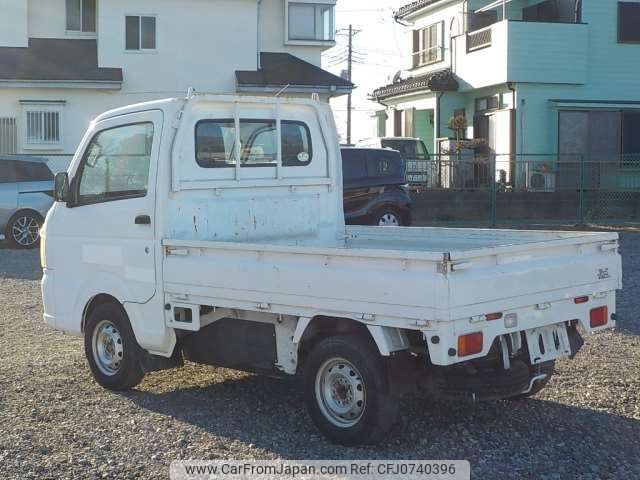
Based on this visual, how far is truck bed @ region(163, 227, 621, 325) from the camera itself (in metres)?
5.24

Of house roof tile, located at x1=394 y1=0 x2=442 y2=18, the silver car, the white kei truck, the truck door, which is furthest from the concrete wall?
the truck door

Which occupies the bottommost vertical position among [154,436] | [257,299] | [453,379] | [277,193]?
[154,436]

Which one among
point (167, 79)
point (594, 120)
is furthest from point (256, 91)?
point (594, 120)

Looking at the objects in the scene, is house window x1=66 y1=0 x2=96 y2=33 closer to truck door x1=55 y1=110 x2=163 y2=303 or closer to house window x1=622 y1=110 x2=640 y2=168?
house window x1=622 y1=110 x2=640 y2=168

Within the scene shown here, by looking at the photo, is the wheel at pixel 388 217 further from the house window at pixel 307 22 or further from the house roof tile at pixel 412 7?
→ the house roof tile at pixel 412 7

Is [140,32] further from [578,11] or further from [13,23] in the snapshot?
[578,11]

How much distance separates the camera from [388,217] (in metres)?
17.0

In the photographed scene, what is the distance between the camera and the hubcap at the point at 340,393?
5785 mm

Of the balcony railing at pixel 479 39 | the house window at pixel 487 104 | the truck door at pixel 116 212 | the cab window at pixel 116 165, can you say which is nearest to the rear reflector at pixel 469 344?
the truck door at pixel 116 212

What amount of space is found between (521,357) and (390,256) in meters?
1.28

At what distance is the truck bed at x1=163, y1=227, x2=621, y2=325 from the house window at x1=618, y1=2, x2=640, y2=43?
68.6 feet

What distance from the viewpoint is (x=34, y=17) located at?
86.5ft

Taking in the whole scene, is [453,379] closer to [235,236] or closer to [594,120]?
[235,236]

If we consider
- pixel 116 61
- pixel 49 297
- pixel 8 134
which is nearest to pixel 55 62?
pixel 116 61
